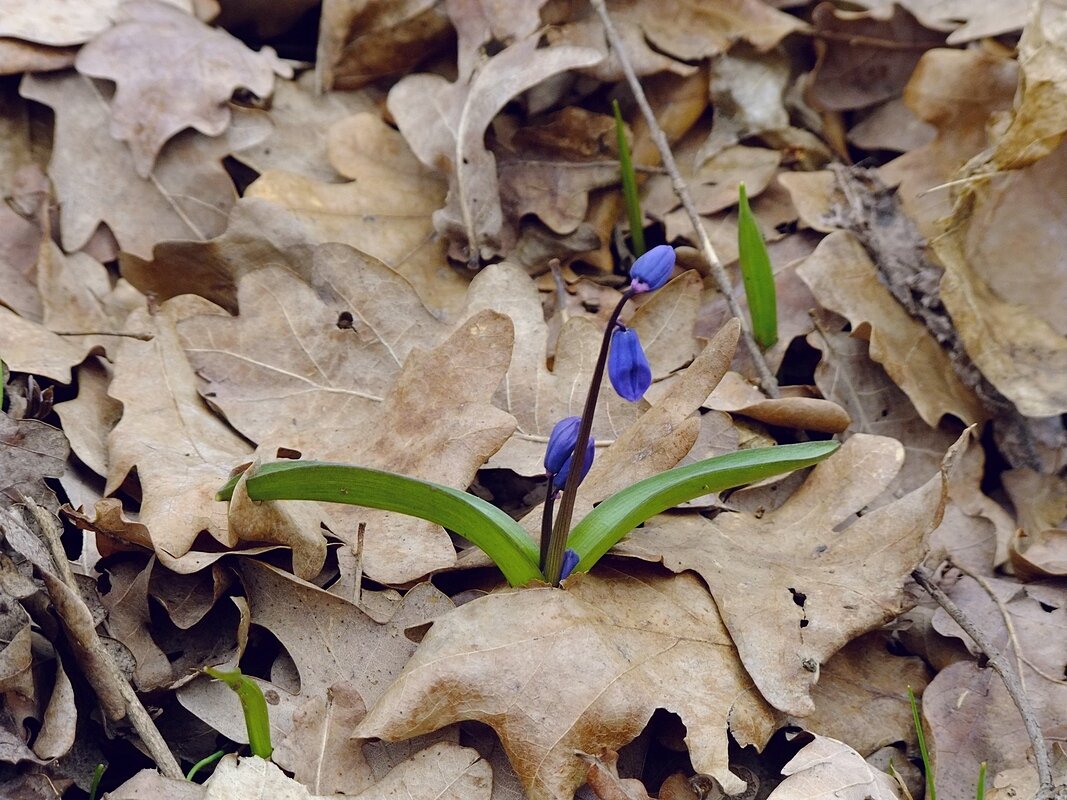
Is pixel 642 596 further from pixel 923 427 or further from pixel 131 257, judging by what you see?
pixel 131 257

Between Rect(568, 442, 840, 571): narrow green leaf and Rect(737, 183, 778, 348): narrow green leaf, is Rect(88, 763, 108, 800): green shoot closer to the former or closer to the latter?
Rect(568, 442, 840, 571): narrow green leaf

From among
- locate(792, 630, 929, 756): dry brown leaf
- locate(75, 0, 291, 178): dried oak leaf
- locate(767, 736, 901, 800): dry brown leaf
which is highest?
locate(75, 0, 291, 178): dried oak leaf

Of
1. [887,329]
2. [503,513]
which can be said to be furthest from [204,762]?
[887,329]

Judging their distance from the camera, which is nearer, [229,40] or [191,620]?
[191,620]

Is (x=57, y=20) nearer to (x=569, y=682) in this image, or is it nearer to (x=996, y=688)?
(x=569, y=682)

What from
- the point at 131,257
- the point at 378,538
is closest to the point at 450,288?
the point at 131,257

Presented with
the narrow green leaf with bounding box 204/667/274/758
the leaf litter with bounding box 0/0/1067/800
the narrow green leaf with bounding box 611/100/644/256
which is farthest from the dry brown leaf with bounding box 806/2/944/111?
the narrow green leaf with bounding box 204/667/274/758
